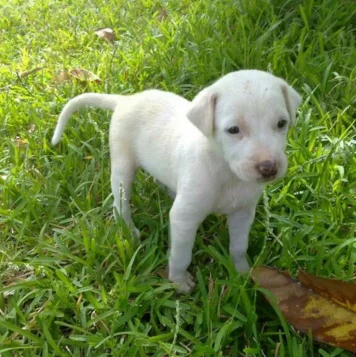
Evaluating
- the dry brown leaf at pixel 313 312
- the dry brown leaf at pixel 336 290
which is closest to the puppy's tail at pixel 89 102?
the dry brown leaf at pixel 313 312

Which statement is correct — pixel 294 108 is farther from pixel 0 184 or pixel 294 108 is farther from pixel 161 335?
pixel 0 184

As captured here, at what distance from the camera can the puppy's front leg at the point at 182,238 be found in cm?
267

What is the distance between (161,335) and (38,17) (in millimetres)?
5010

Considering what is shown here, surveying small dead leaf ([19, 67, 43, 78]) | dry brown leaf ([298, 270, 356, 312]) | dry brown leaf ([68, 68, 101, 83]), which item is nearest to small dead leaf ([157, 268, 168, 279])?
dry brown leaf ([298, 270, 356, 312])

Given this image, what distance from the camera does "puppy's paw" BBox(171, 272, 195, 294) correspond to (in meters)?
2.91

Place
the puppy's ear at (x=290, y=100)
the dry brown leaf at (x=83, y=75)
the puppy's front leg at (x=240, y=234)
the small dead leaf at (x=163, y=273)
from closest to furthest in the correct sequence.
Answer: the puppy's ear at (x=290, y=100)
the puppy's front leg at (x=240, y=234)
the small dead leaf at (x=163, y=273)
the dry brown leaf at (x=83, y=75)

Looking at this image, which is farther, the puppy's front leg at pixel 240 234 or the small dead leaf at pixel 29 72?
the small dead leaf at pixel 29 72

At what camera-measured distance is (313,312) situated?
2537 mm

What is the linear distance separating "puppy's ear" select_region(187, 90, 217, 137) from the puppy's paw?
0.90 metres

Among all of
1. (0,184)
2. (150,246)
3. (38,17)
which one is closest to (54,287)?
(150,246)

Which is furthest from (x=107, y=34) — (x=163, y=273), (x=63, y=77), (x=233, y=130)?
(x=233, y=130)

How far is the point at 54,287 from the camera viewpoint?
9.29 feet

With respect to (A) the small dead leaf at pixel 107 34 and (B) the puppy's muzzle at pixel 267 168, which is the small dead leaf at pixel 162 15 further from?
(B) the puppy's muzzle at pixel 267 168

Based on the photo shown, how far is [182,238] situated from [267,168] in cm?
70
